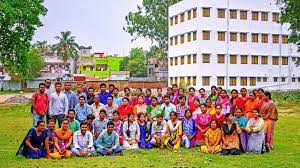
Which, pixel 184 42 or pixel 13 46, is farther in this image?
pixel 184 42

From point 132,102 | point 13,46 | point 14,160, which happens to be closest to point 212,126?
point 132,102

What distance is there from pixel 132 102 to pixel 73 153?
356 cm

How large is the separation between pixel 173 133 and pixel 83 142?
10.1 ft

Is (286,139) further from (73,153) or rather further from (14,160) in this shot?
(14,160)

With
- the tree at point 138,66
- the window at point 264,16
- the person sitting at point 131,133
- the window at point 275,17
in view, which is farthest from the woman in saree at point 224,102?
the tree at point 138,66

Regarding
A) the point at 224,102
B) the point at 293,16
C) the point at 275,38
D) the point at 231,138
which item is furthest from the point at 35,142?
the point at 275,38

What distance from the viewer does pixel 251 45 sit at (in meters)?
55.3

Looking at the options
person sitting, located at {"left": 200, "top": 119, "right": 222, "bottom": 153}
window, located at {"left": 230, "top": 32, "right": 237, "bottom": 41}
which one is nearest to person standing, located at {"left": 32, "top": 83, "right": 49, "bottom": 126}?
person sitting, located at {"left": 200, "top": 119, "right": 222, "bottom": 153}

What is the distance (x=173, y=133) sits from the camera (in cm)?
1530

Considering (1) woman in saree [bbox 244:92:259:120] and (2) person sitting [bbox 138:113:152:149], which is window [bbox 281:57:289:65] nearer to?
(1) woman in saree [bbox 244:92:259:120]

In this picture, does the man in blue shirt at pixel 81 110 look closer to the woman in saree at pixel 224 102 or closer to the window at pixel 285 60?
the woman in saree at pixel 224 102

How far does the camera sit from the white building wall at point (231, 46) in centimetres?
5269

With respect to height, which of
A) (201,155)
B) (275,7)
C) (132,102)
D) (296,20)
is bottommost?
(201,155)

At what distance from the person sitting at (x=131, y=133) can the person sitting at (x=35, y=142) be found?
2809 millimetres
